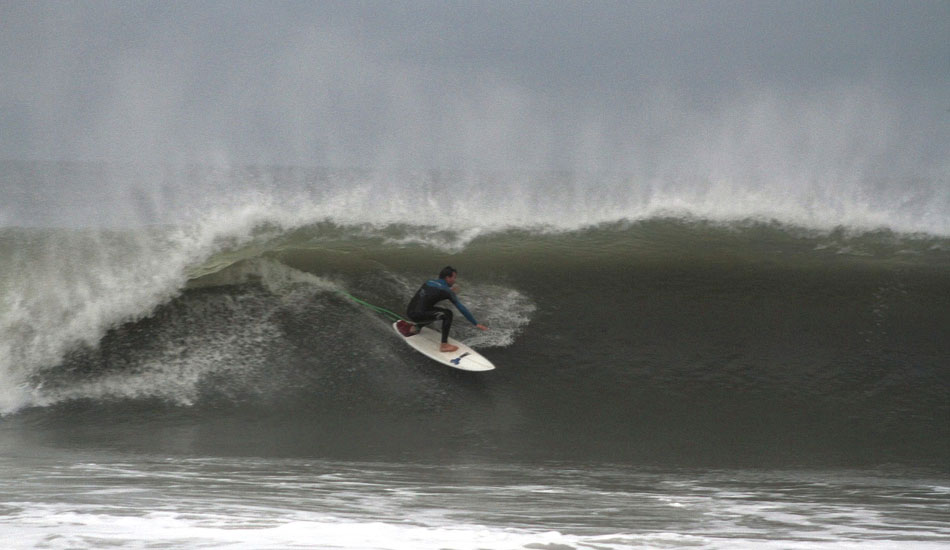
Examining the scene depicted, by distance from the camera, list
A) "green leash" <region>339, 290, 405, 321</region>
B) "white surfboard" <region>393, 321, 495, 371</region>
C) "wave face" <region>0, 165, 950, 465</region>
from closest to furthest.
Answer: "wave face" <region>0, 165, 950, 465</region>, "white surfboard" <region>393, 321, 495, 371</region>, "green leash" <region>339, 290, 405, 321</region>

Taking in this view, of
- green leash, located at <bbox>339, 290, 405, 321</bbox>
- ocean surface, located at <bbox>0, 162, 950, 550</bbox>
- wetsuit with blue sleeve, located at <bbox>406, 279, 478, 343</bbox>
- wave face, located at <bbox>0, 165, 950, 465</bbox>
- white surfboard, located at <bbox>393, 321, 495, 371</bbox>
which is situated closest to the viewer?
ocean surface, located at <bbox>0, 162, 950, 550</bbox>

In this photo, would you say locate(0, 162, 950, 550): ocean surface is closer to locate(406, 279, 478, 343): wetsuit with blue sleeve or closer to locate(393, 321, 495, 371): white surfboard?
locate(393, 321, 495, 371): white surfboard

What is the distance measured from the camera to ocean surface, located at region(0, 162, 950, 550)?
4543 mm

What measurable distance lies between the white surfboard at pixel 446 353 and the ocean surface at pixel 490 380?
0.15 meters

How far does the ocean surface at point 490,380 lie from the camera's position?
4.54 m

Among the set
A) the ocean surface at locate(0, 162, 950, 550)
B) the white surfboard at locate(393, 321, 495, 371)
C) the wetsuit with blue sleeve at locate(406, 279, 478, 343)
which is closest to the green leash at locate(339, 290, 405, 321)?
the ocean surface at locate(0, 162, 950, 550)

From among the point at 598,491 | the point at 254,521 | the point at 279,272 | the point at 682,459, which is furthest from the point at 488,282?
the point at 254,521

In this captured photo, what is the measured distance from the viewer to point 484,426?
730 centimetres

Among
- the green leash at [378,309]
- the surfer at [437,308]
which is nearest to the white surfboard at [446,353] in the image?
the surfer at [437,308]

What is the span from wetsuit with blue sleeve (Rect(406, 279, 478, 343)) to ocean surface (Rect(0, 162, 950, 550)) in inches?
16.5

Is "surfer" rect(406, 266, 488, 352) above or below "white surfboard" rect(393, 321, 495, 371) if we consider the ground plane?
above

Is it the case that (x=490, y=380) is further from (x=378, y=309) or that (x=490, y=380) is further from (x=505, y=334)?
(x=378, y=309)

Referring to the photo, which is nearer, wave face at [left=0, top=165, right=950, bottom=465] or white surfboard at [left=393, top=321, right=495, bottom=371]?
wave face at [left=0, top=165, right=950, bottom=465]

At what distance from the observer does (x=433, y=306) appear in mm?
8484
